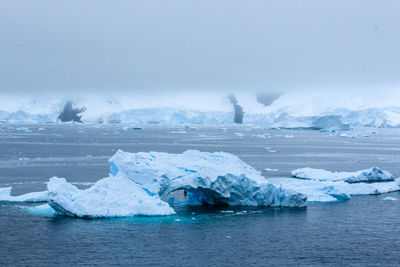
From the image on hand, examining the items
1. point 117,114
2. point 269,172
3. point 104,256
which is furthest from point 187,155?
point 117,114

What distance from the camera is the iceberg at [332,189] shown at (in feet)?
90.9

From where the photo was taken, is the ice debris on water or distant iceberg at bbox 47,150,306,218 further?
the ice debris on water

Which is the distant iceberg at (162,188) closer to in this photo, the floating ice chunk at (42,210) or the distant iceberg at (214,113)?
the floating ice chunk at (42,210)

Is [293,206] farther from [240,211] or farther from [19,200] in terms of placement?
[19,200]

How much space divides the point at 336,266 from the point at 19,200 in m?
15.3

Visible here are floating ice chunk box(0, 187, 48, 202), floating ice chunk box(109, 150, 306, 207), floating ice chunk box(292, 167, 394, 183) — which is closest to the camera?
floating ice chunk box(109, 150, 306, 207)

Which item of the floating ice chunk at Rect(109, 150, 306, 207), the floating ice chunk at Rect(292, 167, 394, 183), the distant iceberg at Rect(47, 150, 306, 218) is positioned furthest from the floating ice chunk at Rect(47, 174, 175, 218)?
the floating ice chunk at Rect(292, 167, 394, 183)

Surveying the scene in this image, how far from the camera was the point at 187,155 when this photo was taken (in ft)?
86.4

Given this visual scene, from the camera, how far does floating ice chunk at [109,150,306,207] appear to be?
78.4ft

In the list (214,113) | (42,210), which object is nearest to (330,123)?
(214,113)

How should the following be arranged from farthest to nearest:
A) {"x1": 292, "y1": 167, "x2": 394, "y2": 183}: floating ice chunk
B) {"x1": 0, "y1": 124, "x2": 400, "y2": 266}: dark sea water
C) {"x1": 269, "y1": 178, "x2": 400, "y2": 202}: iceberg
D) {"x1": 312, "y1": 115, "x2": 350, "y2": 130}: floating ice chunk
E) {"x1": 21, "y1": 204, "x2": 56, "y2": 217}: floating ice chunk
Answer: {"x1": 312, "y1": 115, "x2": 350, "y2": 130}: floating ice chunk, {"x1": 292, "y1": 167, "x2": 394, "y2": 183}: floating ice chunk, {"x1": 269, "y1": 178, "x2": 400, "y2": 202}: iceberg, {"x1": 21, "y1": 204, "x2": 56, "y2": 217}: floating ice chunk, {"x1": 0, "y1": 124, "x2": 400, "y2": 266}: dark sea water

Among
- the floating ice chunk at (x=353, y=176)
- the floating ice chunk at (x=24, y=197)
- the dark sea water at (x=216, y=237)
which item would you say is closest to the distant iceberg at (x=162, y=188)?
the dark sea water at (x=216, y=237)

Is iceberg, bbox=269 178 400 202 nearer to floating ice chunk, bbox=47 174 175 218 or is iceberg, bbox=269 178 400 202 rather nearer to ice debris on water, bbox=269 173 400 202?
ice debris on water, bbox=269 173 400 202

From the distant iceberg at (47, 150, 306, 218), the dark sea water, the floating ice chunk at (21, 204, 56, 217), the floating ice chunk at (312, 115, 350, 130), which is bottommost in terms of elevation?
the dark sea water
